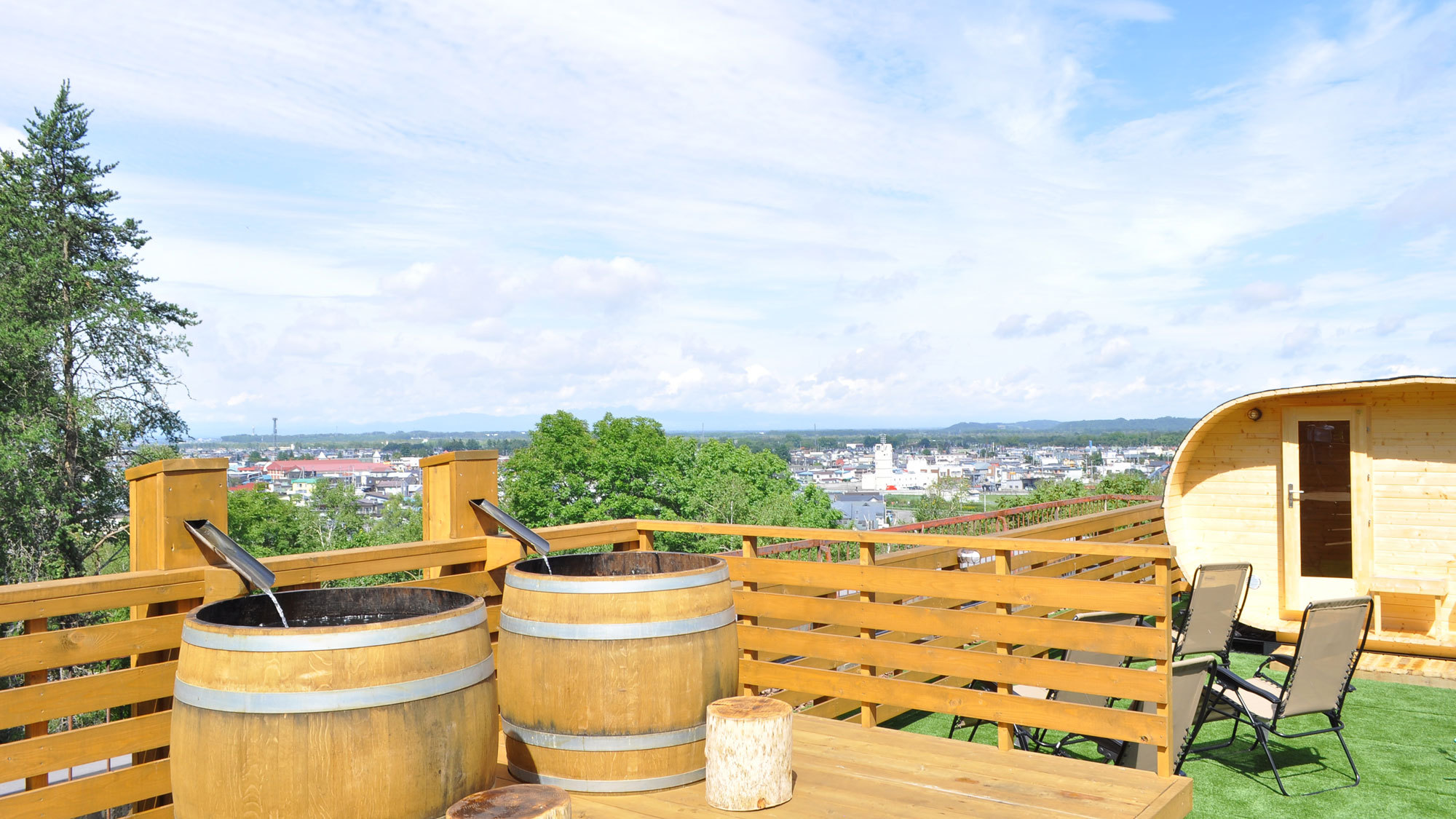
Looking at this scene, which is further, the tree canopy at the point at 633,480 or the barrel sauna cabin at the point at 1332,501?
the tree canopy at the point at 633,480

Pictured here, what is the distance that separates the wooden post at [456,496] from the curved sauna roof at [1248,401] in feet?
24.0

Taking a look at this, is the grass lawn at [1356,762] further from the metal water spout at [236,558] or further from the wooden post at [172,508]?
the wooden post at [172,508]

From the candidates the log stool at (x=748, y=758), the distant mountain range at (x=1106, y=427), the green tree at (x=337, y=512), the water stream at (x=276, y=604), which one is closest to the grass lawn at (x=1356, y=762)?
the log stool at (x=748, y=758)

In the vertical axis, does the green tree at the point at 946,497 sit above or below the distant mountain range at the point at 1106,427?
below

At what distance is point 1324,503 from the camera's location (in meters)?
8.71

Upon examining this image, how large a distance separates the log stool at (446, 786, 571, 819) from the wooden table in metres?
0.57

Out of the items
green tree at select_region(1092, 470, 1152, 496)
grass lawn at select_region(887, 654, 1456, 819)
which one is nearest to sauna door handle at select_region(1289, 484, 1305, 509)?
grass lawn at select_region(887, 654, 1456, 819)

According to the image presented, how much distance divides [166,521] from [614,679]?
1648 mm

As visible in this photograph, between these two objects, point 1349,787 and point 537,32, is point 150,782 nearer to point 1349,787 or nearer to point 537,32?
point 1349,787

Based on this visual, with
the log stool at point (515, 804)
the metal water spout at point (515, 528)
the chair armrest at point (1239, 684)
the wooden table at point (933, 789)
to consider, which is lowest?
the chair armrest at point (1239, 684)

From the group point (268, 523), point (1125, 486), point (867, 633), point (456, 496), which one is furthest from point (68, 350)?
point (1125, 486)

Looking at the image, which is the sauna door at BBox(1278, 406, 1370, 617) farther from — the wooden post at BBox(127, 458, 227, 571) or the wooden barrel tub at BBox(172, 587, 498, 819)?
the wooden post at BBox(127, 458, 227, 571)

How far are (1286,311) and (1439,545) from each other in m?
53.3

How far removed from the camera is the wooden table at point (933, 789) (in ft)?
10.0
